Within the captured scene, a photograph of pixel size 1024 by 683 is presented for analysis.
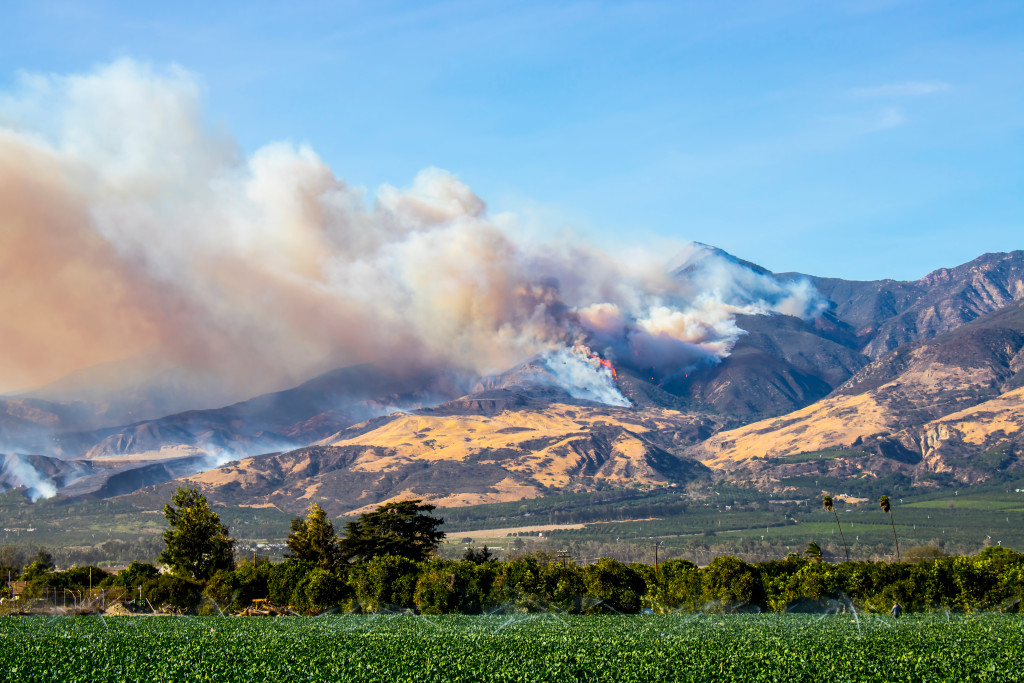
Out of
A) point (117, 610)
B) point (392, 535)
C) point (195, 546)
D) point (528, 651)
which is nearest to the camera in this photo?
point (528, 651)

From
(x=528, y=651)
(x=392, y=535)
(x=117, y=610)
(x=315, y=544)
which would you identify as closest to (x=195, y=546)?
(x=315, y=544)

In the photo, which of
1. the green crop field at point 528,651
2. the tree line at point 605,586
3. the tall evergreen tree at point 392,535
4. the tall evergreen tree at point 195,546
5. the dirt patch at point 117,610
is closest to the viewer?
the green crop field at point 528,651

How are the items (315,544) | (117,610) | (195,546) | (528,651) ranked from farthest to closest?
(315,544), (195,546), (117,610), (528,651)

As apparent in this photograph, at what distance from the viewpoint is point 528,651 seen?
52.8 m

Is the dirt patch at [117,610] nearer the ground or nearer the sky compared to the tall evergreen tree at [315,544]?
nearer the ground

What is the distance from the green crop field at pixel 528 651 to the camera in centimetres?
4431

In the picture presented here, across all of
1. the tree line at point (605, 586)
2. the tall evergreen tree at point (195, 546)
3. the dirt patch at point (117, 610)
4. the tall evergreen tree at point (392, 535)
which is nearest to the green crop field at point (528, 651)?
the tree line at point (605, 586)

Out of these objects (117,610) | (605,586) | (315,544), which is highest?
(315,544)

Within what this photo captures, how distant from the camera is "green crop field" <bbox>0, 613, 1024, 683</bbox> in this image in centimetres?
4431

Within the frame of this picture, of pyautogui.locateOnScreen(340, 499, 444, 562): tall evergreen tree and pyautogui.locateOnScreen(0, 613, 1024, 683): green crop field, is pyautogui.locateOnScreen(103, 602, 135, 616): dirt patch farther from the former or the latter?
pyautogui.locateOnScreen(340, 499, 444, 562): tall evergreen tree

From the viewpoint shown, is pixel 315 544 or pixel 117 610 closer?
pixel 117 610

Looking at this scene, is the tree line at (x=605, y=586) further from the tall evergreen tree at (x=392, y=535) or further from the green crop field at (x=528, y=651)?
the tall evergreen tree at (x=392, y=535)

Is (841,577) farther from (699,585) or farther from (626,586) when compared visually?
(626,586)

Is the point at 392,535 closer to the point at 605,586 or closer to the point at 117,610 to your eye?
the point at 117,610
